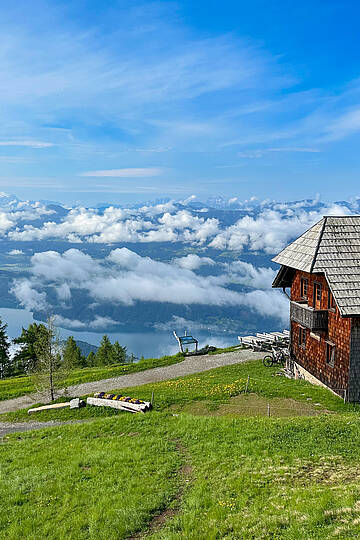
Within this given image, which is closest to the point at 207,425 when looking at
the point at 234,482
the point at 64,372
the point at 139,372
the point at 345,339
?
the point at 234,482

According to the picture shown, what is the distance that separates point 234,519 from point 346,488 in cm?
367

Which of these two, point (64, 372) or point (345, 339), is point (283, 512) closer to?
point (345, 339)

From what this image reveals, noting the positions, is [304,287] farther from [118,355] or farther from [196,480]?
[118,355]

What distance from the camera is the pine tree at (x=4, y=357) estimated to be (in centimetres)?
8294

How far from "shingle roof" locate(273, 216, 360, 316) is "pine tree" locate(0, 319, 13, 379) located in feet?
221

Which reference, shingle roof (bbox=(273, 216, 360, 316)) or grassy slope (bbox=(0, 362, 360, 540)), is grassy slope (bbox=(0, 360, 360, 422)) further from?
shingle roof (bbox=(273, 216, 360, 316))

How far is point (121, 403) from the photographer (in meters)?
28.4

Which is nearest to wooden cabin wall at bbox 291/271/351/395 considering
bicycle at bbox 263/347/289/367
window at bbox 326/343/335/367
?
window at bbox 326/343/335/367

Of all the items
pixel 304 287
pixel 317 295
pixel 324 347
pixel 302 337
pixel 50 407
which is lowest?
pixel 50 407

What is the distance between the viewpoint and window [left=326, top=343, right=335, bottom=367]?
3055 centimetres

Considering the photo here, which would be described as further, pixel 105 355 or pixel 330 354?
pixel 105 355

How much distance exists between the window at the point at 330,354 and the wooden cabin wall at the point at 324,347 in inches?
9.6

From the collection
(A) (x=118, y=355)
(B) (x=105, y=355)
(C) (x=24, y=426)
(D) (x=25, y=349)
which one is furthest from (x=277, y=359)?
(A) (x=118, y=355)

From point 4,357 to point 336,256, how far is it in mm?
73968
